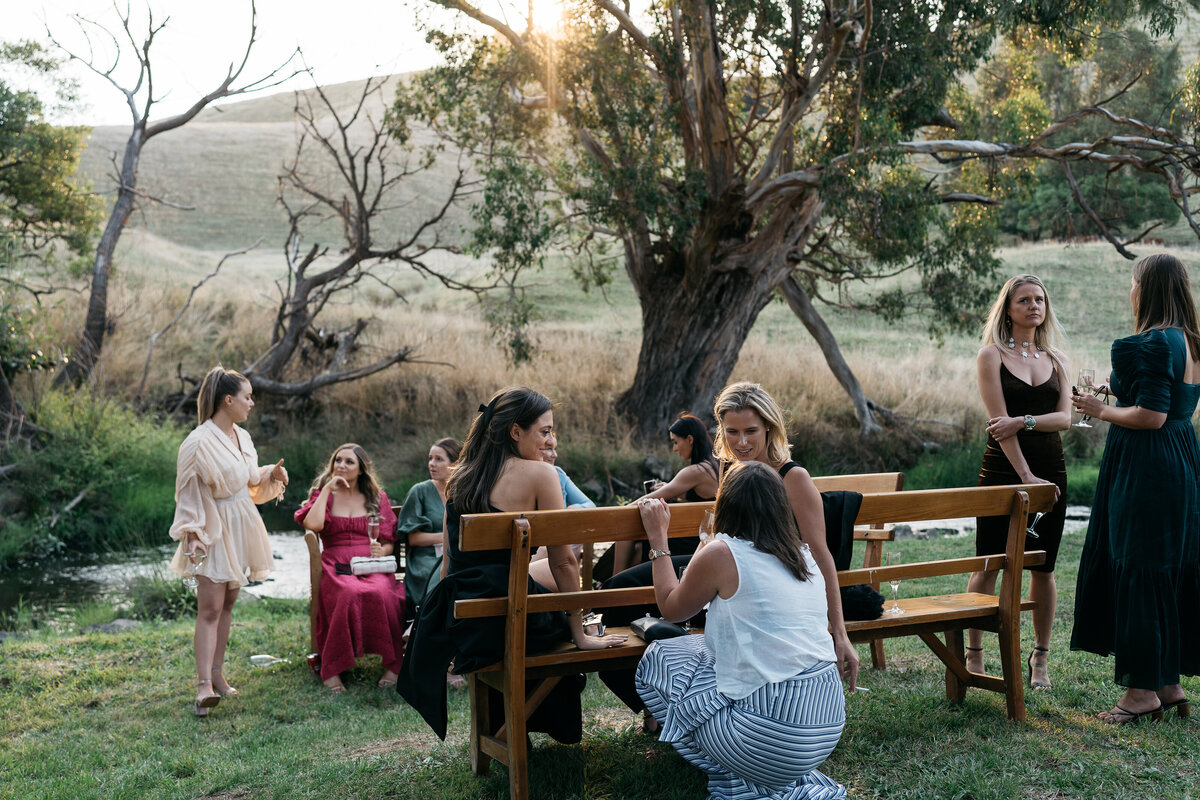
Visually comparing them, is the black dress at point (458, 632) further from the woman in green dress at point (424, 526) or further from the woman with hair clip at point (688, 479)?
Answer: the woman in green dress at point (424, 526)

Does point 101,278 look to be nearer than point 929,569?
No

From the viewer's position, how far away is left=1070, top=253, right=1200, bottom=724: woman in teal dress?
458 cm

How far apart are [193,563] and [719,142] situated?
10.3 m

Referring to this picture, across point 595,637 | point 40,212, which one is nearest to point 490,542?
point 595,637

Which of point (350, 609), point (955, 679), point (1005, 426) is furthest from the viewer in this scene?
point (350, 609)

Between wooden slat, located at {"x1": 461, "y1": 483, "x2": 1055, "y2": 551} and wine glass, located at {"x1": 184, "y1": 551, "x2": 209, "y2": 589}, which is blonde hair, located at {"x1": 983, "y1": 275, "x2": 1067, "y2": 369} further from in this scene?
wine glass, located at {"x1": 184, "y1": 551, "x2": 209, "y2": 589}

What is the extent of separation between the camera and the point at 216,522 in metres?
5.91

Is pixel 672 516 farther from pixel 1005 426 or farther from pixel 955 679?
pixel 1005 426

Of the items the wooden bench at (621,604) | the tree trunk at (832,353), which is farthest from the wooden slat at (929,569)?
the tree trunk at (832,353)

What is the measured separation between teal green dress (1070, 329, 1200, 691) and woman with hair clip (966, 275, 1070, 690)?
45 centimetres

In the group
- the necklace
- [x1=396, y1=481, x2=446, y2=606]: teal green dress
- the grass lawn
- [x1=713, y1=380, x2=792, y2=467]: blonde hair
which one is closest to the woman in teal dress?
the grass lawn

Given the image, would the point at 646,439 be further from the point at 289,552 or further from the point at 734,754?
the point at 734,754

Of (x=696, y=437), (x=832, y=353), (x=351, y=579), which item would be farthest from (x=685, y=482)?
(x=832, y=353)

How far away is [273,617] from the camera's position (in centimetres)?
838
